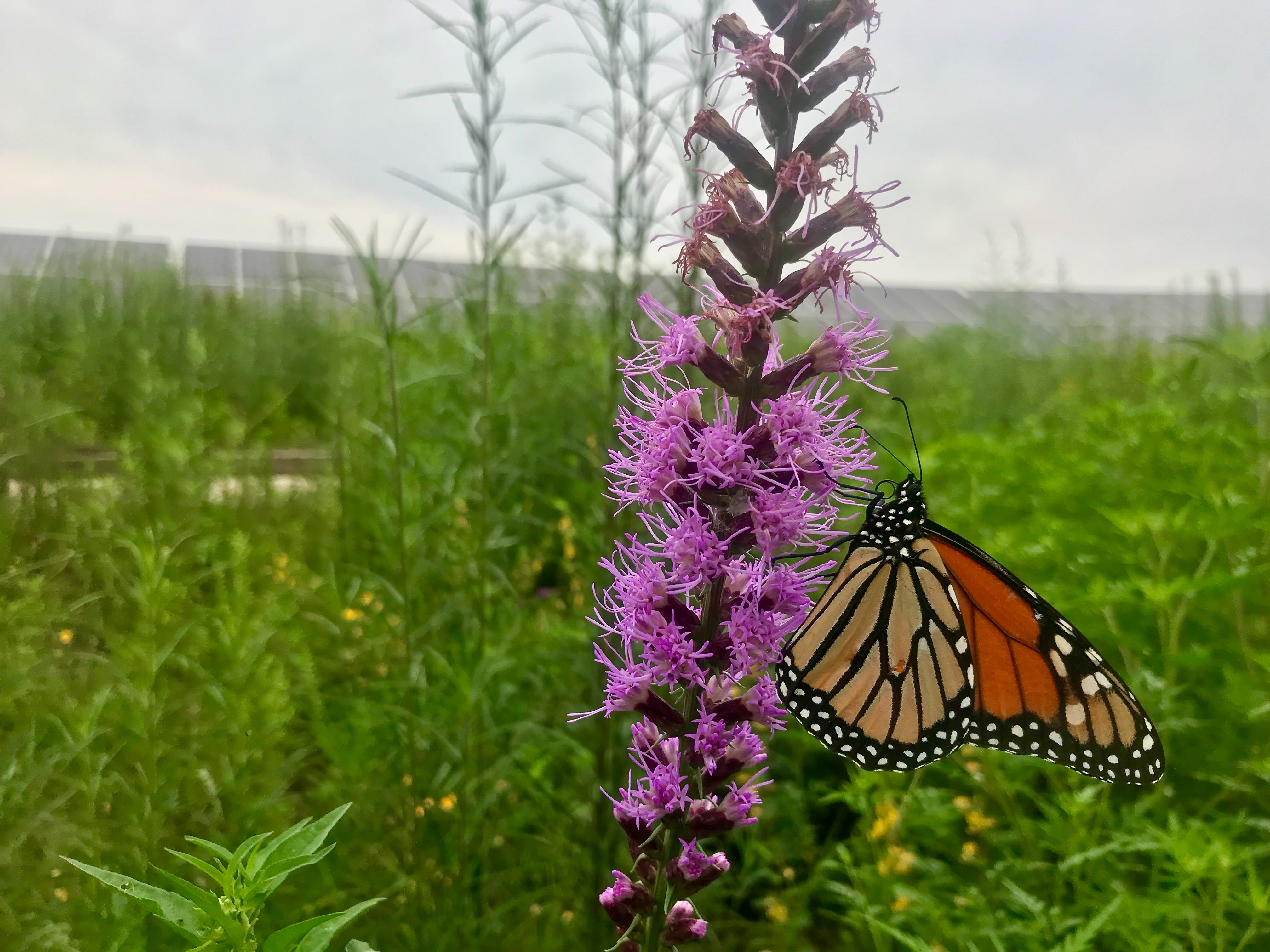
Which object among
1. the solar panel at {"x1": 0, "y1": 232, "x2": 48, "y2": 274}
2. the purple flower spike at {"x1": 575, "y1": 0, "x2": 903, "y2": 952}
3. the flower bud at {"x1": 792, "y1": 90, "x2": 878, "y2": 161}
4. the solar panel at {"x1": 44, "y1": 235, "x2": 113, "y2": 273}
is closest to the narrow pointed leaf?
the purple flower spike at {"x1": 575, "y1": 0, "x2": 903, "y2": 952}

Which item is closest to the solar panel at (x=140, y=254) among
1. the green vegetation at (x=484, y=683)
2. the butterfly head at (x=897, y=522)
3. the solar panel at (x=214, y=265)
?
the solar panel at (x=214, y=265)

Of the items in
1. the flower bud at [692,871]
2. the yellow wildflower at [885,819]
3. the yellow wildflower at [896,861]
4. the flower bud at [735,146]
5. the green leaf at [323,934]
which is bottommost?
the yellow wildflower at [896,861]

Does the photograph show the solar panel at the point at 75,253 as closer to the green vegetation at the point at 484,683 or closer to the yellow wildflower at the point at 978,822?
the green vegetation at the point at 484,683

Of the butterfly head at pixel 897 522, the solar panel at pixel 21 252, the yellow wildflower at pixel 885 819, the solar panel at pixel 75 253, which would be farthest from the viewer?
the solar panel at pixel 75 253

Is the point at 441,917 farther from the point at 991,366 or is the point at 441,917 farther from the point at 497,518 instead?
the point at 991,366

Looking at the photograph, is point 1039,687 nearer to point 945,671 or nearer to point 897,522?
point 945,671

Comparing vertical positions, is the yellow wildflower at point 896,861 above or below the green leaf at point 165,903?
below

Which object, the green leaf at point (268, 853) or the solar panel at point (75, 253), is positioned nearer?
the green leaf at point (268, 853)
